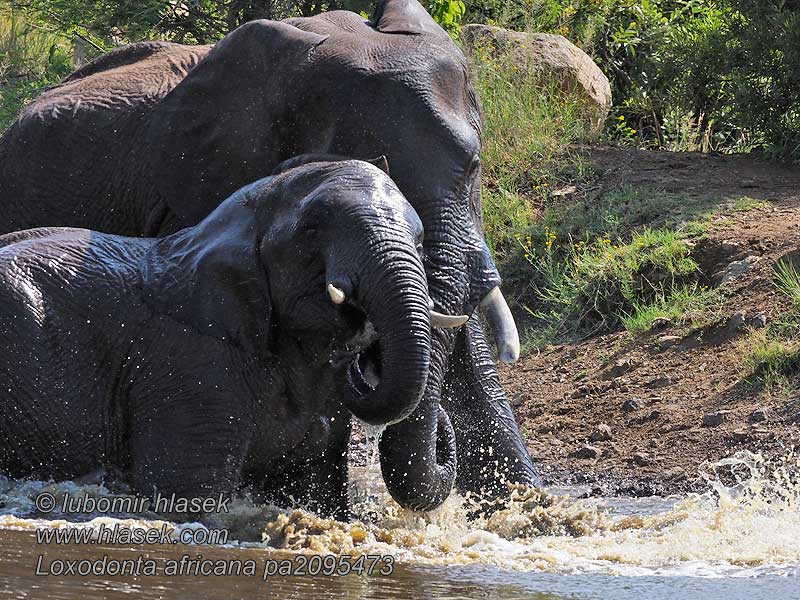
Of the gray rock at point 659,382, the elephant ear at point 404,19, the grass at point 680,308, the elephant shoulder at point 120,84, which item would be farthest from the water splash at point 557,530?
the elephant shoulder at point 120,84

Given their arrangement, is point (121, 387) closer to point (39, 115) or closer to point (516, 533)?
point (516, 533)

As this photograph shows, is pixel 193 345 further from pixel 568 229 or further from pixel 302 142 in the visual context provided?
pixel 568 229

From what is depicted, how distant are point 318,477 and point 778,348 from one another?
3255 mm

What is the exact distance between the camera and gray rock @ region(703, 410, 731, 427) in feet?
31.8

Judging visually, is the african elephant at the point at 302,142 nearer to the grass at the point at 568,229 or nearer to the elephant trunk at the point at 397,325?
the elephant trunk at the point at 397,325

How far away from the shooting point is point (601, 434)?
9984mm

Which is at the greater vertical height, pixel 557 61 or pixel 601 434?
pixel 601 434

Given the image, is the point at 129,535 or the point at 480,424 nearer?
the point at 129,535

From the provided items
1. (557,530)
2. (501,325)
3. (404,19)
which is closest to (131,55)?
(404,19)

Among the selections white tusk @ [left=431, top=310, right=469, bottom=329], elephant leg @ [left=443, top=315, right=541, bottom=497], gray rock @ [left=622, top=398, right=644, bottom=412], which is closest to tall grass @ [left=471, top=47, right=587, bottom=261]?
gray rock @ [left=622, top=398, right=644, bottom=412]

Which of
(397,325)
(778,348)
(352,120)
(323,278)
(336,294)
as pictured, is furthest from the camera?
(778,348)

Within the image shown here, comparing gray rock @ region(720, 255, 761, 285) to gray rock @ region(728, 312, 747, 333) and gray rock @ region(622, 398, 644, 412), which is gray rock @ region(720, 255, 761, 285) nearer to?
gray rock @ region(728, 312, 747, 333)

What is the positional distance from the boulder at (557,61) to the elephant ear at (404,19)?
188 inches

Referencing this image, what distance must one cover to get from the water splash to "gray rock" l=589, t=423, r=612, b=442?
1148mm
